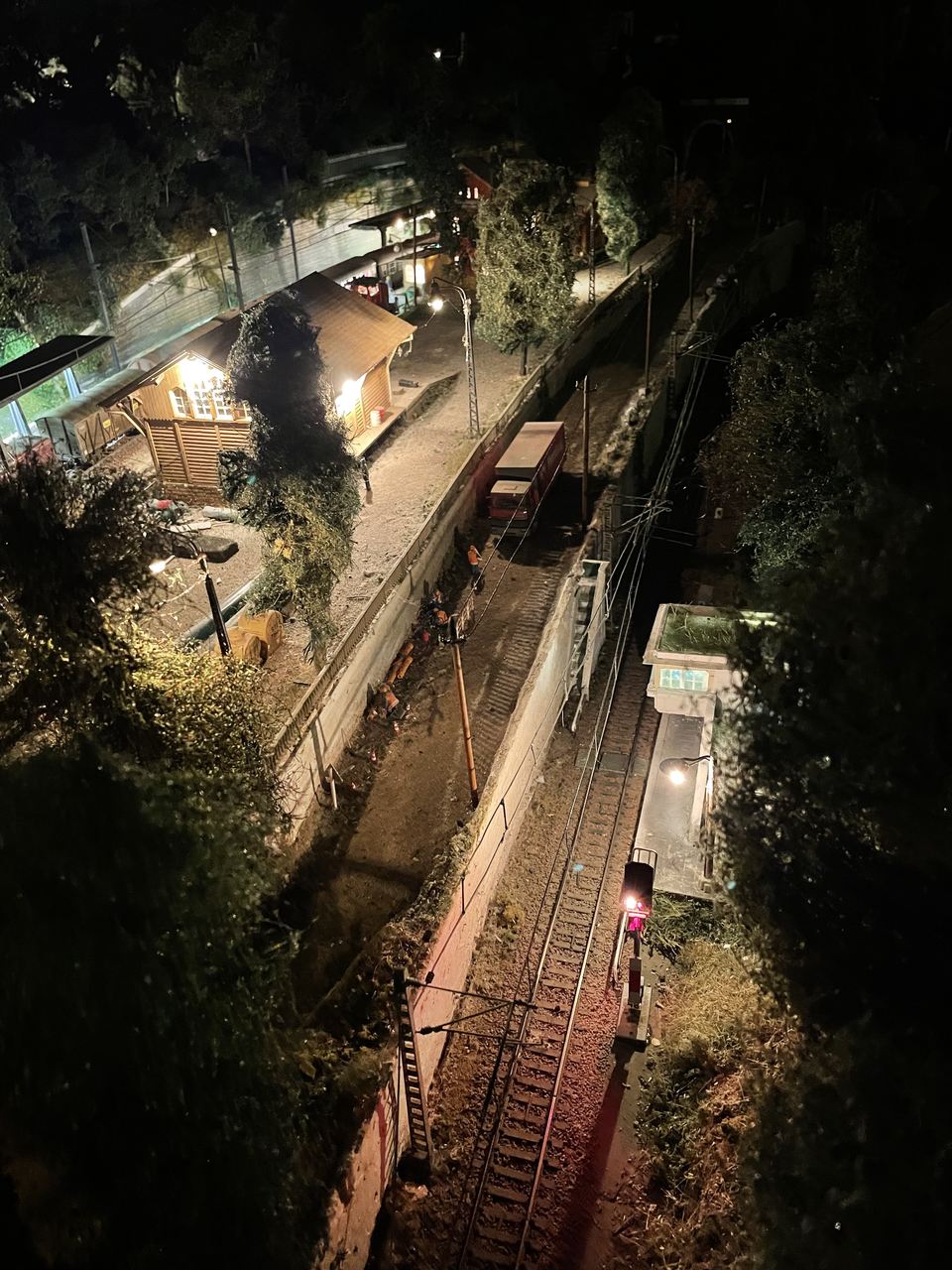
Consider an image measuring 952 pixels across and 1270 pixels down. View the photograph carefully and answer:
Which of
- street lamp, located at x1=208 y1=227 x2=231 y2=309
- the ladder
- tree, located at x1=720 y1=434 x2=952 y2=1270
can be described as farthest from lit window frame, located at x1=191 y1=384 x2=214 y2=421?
tree, located at x1=720 y1=434 x2=952 y2=1270

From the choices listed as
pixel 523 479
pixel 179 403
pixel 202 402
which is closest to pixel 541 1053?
pixel 523 479

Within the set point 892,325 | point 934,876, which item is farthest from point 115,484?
point 892,325

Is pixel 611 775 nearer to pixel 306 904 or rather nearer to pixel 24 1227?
pixel 306 904

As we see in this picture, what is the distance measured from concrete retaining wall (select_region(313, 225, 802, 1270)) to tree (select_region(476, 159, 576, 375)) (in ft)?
20.6

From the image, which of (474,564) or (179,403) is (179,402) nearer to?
(179,403)

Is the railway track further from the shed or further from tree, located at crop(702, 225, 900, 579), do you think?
the shed

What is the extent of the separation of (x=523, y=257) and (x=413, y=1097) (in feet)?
Result: 88.2

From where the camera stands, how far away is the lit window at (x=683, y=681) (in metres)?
19.5

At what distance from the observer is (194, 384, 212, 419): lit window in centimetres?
2506

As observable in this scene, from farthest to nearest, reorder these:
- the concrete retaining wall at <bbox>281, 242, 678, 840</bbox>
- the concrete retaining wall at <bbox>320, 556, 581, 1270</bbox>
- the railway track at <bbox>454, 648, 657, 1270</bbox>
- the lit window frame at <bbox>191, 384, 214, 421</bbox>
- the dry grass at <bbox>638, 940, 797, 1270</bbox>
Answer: the lit window frame at <bbox>191, 384, 214, 421</bbox> < the concrete retaining wall at <bbox>281, 242, 678, 840</bbox> < the railway track at <bbox>454, 648, 657, 1270</bbox> < the dry grass at <bbox>638, 940, 797, 1270</bbox> < the concrete retaining wall at <bbox>320, 556, 581, 1270</bbox>

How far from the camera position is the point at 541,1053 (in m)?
16.9

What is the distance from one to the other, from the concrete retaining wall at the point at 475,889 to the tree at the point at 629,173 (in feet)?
61.1

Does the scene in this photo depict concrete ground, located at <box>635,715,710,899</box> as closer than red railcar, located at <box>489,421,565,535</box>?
Yes

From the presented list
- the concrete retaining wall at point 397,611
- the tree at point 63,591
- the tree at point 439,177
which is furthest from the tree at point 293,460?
the tree at point 439,177
